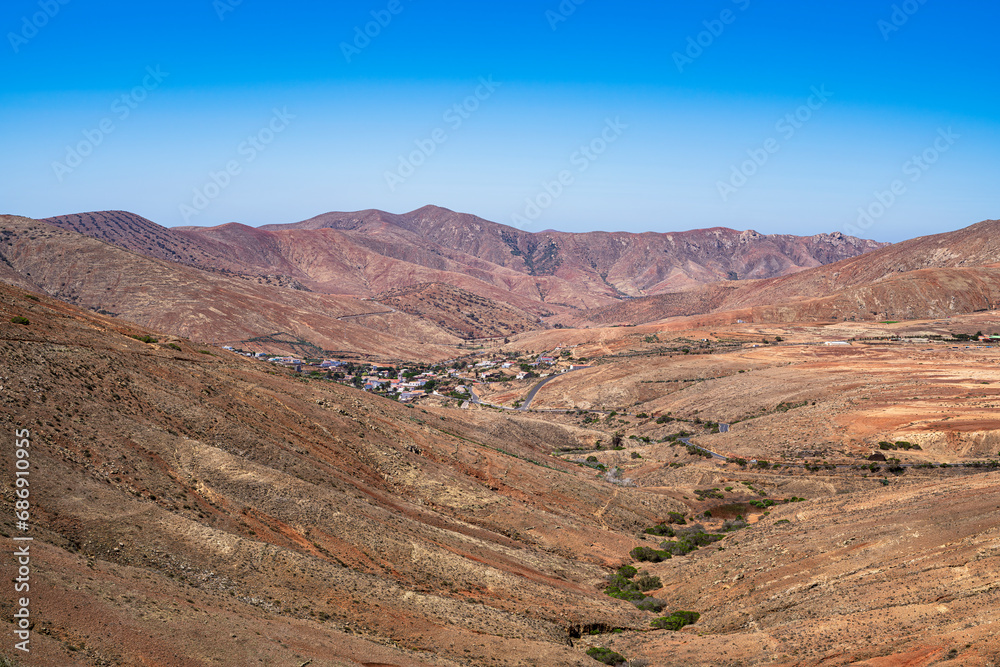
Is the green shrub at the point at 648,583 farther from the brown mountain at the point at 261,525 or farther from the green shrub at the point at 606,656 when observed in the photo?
the green shrub at the point at 606,656

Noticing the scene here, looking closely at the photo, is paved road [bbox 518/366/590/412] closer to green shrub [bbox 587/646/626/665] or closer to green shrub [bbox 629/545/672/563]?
green shrub [bbox 629/545/672/563]

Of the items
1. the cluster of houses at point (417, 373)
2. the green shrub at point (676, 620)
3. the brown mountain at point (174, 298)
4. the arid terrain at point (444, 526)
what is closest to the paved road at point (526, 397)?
the cluster of houses at point (417, 373)

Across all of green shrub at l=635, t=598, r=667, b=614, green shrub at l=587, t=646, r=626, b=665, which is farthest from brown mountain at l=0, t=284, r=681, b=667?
green shrub at l=587, t=646, r=626, b=665

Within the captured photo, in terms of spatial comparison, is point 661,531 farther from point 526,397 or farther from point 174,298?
point 174,298

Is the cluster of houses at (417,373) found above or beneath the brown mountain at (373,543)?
above

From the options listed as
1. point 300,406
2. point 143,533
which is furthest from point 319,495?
point 300,406
